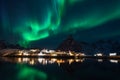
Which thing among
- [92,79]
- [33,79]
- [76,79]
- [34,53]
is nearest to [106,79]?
[92,79]

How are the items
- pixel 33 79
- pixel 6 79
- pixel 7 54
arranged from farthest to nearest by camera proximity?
pixel 7 54, pixel 33 79, pixel 6 79

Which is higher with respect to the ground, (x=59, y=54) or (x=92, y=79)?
(x=59, y=54)

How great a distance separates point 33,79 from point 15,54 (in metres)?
124

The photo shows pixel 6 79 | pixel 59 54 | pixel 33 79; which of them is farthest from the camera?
pixel 59 54

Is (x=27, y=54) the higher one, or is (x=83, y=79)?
(x=27, y=54)

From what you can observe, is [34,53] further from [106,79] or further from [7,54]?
[106,79]

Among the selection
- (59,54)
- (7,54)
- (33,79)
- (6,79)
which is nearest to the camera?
(6,79)

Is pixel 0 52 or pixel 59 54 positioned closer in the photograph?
pixel 0 52

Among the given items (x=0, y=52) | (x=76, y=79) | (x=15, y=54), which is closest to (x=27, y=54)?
(x=15, y=54)

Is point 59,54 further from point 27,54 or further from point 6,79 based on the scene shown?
point 6,79

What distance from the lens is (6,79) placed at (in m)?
37.7

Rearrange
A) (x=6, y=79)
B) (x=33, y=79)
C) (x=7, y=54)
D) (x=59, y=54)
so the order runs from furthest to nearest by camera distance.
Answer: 1. (x=59, y=54)
2. (x=7, y=54)
3. (x=33, y=79)
4. (x=6, y=79)

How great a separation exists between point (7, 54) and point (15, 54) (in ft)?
22.9

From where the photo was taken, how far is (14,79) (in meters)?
38.8
